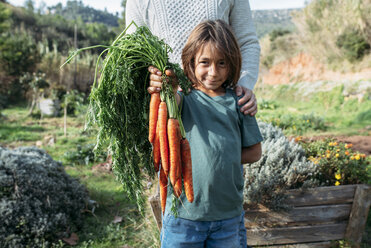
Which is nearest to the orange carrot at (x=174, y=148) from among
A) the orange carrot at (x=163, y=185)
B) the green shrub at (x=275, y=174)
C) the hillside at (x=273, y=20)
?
the orange carrot at (x=163, y=185)

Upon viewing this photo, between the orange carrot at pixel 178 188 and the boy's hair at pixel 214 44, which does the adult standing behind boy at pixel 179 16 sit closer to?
the boy's hair at pixel 214 44

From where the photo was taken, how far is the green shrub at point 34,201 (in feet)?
9.35

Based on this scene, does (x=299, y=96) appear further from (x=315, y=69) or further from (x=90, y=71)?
(x=90, y=71)

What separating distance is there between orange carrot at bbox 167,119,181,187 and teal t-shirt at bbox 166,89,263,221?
0.36ft

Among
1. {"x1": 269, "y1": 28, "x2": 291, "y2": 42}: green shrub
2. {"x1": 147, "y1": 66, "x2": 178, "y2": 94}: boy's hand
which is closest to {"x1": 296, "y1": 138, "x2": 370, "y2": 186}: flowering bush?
{"x1": 147, "y1": 66, "x2": 178, "y2": 94}: boy's hand

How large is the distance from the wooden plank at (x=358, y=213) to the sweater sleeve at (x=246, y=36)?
1852mm

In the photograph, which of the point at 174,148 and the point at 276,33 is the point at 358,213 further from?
the point at 276,33

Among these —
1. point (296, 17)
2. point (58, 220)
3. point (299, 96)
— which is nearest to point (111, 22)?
point (296, 17)

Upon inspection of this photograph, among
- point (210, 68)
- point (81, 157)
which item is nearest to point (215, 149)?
point (210, 68)

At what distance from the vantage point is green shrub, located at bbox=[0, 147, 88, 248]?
285cm

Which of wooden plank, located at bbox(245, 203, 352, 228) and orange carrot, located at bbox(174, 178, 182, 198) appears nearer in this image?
orange carrot, located at bbox(174, 178, 182, 198)

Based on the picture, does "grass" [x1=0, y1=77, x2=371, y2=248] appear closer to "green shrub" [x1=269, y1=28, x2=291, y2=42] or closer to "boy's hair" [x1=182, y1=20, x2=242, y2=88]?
"boy's hair" [x1=182, y1=20, x2=242, y2=88]

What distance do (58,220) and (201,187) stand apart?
7.62 ft

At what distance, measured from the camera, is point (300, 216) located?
8.86ft
